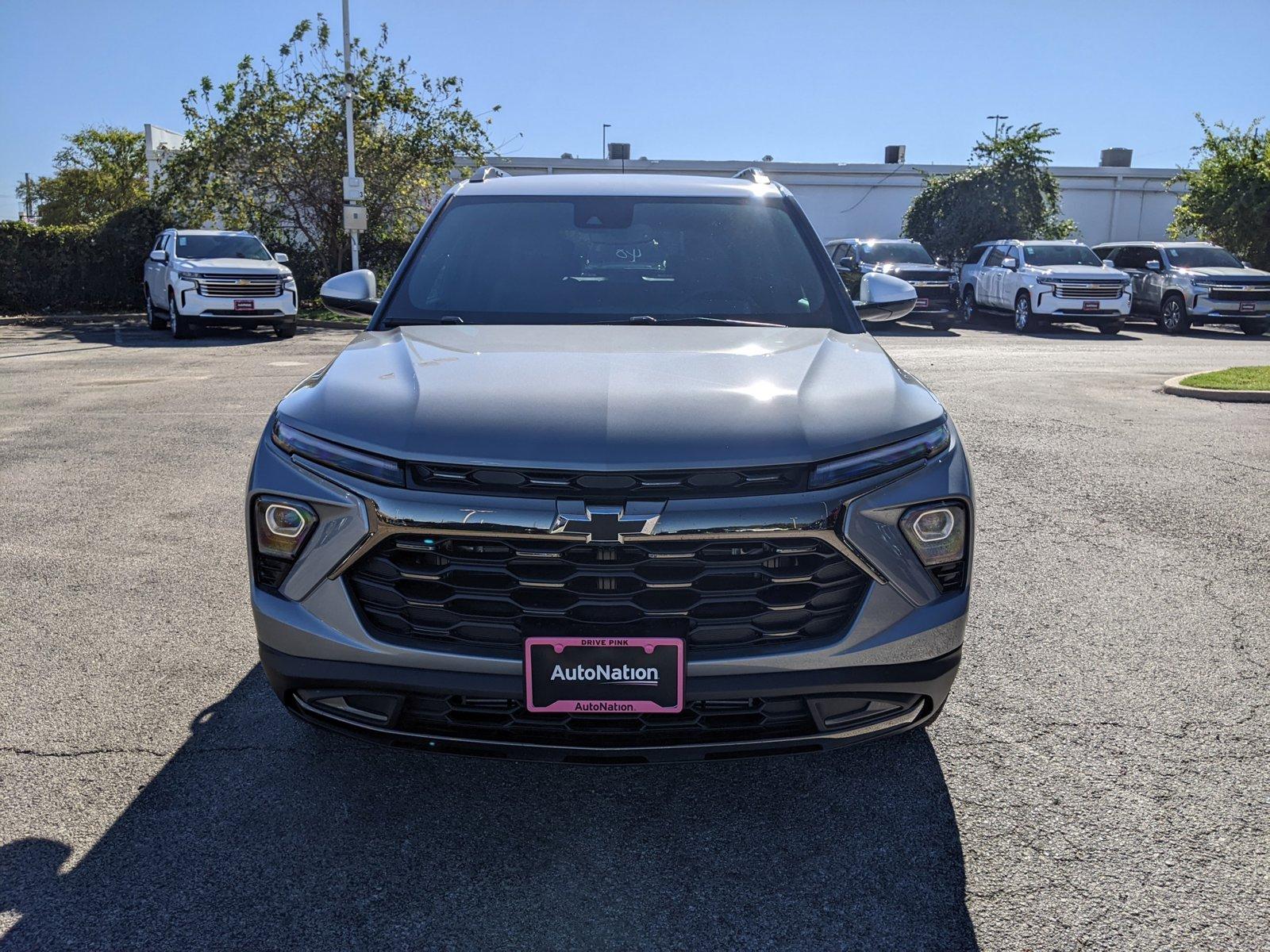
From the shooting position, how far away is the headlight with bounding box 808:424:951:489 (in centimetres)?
269

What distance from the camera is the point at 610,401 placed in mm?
2818

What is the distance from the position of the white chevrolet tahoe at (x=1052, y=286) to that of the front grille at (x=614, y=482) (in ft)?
68.9

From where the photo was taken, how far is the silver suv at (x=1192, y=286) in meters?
22.0

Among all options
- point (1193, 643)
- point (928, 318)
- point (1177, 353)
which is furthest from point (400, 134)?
point (1193, 643)

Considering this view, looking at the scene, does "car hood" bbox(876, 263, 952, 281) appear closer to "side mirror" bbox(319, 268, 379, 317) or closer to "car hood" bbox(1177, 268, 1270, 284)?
"car hood" bbox(1177, 268, 1270, 284)

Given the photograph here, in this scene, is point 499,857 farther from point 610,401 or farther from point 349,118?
point 349,118

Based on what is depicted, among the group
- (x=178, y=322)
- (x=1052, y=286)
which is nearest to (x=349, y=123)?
(x=178, y=322)

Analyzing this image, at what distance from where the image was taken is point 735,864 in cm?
285

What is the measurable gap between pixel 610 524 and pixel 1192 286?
2300 centimetres

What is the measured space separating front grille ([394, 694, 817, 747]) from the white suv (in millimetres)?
17972

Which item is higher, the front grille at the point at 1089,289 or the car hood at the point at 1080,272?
the car hood at the point at 1080,272

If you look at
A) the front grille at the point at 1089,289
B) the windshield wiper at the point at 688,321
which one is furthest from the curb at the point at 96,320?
the windshield wiper at the point at 688,321

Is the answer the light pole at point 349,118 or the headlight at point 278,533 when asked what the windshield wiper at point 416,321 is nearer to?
the headlight at point 278,533

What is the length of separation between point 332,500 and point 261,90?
26085 millimetres
